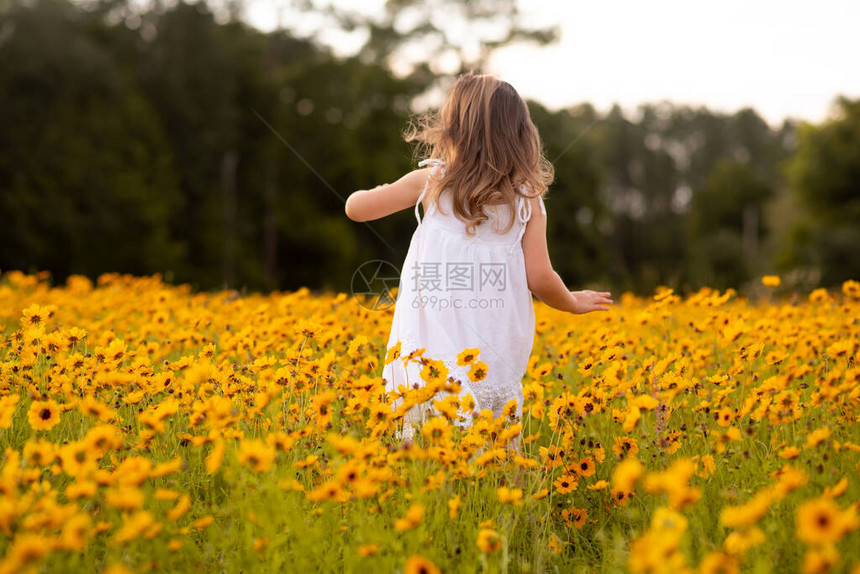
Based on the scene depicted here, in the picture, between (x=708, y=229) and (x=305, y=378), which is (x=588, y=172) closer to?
(x=708, y=229)

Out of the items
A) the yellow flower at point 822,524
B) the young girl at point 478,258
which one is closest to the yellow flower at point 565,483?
the young girl at point 478,258

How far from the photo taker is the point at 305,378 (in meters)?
2.47

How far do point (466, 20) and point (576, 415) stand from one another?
72.7ft

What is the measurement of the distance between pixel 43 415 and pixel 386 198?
1.36m

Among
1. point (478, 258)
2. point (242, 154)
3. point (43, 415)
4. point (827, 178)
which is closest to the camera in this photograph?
point (43, 415)

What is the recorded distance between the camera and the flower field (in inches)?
60.9

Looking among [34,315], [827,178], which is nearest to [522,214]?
[34,315]

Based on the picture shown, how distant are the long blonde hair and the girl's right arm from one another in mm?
89

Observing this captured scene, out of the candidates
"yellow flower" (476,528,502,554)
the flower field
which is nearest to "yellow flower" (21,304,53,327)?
the flower field

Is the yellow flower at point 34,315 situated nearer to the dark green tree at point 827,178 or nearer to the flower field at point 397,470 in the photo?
the flower field at point 397,470

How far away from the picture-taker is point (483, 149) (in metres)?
2.83

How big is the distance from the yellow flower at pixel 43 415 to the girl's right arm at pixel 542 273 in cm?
166

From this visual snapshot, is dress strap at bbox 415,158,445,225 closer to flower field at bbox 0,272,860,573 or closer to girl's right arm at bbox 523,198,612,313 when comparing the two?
girl's right arm at bbox 523,198,612,313

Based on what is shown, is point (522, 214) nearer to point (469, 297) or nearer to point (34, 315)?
point (469, 297)
